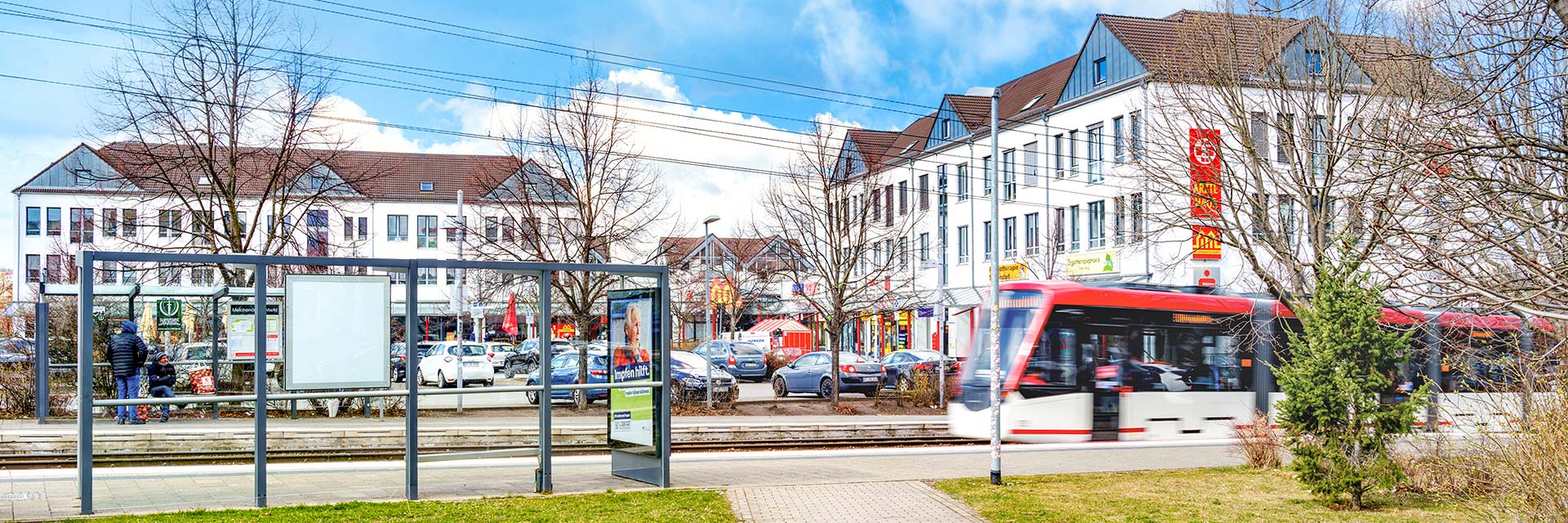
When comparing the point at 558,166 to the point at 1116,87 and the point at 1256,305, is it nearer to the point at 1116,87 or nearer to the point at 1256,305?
the point at 1256,305

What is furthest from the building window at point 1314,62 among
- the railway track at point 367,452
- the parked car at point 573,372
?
the parked car at point 573,372

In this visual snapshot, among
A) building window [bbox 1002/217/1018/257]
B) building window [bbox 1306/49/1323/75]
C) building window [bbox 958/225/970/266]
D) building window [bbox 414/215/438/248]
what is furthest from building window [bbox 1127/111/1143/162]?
building window [bbox 414/215/438/248]

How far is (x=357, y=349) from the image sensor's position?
11.8m

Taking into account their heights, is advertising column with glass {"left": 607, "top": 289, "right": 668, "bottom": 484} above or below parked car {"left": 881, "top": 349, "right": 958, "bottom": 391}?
above

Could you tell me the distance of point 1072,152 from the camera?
148ft

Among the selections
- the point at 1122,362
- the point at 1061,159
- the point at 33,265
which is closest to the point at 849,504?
the point at 1122,362

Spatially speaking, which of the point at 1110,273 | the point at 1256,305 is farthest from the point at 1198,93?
the point at 1110,273

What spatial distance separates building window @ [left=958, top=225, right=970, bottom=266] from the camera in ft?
174

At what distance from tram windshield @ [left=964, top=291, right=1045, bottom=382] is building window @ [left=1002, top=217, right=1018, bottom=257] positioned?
28.9 meters

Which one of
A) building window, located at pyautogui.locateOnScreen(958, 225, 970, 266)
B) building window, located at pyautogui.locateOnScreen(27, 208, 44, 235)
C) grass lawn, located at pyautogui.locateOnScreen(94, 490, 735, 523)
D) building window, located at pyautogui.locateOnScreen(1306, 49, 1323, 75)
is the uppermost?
building window, located at pyautogui.locateOnScreen(27, 208, 44, 235)

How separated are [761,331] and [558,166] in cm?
2863

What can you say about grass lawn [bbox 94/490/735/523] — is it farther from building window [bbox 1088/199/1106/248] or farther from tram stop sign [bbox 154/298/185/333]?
building window [bbox 1088/199/1106/248]

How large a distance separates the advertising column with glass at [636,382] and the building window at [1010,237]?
119 feet

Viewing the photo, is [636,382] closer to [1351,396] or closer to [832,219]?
[1351,396]
